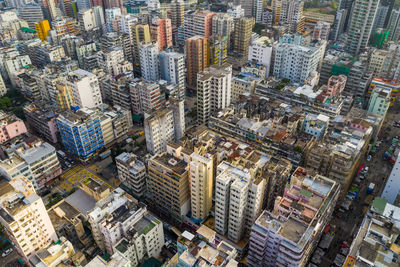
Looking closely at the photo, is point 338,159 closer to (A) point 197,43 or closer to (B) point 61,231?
(B) point 61,231

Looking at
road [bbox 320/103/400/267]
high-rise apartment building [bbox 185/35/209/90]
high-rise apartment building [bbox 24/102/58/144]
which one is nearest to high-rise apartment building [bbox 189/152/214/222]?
road [bbox 320/103/400/267]

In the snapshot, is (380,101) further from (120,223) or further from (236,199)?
(120,223)

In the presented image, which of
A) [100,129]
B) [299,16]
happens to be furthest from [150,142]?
[299,16]

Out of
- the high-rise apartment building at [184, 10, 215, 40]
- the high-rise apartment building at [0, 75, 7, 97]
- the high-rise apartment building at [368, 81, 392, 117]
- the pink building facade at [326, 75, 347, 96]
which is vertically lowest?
the high-rise apartment building at [0, 75, 7, 97]

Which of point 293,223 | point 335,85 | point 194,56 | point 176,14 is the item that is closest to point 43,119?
point 194,56

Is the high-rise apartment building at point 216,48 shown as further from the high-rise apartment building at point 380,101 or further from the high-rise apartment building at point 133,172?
the high-rise apartment building at point 133,172

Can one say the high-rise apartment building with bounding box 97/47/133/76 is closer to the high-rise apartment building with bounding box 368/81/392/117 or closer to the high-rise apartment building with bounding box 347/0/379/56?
the high-rise apartment building with bounding box 368/81/392/117
